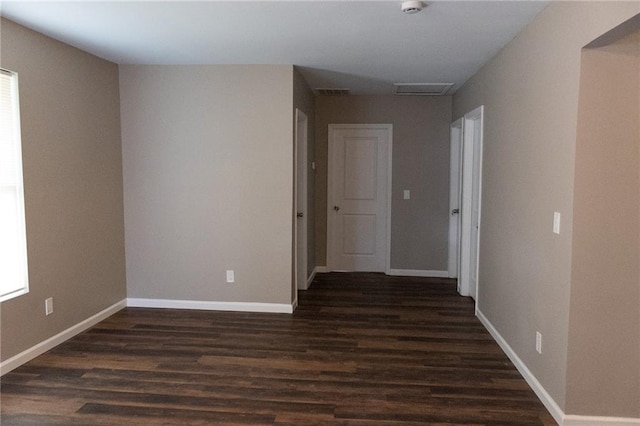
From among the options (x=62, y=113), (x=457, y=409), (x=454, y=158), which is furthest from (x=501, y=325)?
(x=62, y=113)

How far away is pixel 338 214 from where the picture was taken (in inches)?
247

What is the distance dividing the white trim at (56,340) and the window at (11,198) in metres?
0.45

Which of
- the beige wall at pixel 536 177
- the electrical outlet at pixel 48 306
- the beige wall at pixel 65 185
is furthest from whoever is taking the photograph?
the electrical outlet at pixel 48 306

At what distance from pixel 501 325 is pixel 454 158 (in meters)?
2.78

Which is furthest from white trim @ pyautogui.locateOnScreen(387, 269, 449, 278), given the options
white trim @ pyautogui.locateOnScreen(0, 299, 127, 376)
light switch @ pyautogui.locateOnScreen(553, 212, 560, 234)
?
light switch @ pyautogui.locateOnScreen(553, 212, 560, 234)

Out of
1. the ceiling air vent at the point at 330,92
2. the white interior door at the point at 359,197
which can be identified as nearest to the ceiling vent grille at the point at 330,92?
the ceiling air vent at the point at 330,92

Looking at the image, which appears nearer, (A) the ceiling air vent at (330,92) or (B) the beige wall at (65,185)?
(B) the beige wall at (65,185)

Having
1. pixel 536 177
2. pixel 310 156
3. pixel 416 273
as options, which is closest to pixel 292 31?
pixel 536 177

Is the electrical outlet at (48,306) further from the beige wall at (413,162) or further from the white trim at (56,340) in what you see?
the beige wall at (413,162)

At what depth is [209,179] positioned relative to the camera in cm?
445

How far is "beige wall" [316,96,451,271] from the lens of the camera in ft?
19.6

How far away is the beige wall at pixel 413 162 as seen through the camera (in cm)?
598

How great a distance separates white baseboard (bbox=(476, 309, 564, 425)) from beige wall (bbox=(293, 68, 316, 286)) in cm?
237

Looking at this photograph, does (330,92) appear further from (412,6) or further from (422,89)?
(412,6)
